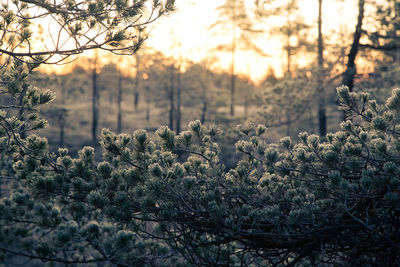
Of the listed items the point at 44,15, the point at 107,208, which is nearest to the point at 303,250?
the point at 107,208

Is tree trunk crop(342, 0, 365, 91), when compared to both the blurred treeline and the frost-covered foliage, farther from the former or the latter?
the frost-covered foliage

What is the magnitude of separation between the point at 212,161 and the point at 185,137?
0.49 meters

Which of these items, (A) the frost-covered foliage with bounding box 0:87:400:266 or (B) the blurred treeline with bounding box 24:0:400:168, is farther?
(B) the blurred treeline with bounding box 24:0:400:168

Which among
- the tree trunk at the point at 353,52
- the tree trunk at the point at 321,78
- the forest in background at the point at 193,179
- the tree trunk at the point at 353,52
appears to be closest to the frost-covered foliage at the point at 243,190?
the forest in background at the point at 193,179

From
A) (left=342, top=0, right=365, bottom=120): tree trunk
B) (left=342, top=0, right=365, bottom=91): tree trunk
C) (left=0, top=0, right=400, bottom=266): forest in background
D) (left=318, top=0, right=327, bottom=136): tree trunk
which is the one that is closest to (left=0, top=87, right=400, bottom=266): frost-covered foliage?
(left=0, top=0, right=400, bottom=266): forest in background

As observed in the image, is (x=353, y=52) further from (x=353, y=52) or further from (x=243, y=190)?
(x=243, y=190)

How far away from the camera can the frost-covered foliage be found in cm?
325

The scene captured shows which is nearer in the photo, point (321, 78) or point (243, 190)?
point (243, 190)

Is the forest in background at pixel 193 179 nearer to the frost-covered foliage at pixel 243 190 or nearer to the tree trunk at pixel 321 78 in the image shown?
the frost-covered foliage at pixel 243 190

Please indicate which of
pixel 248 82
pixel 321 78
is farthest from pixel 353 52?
pixel 248 82

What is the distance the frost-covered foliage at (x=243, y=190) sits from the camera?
10.7 feet

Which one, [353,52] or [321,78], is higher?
[353,52]

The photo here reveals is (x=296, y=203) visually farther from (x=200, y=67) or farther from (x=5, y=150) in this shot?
(x=200, y=67)

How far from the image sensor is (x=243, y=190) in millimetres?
3779
